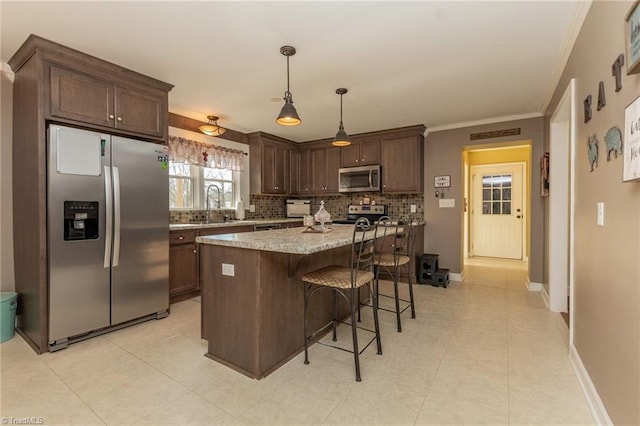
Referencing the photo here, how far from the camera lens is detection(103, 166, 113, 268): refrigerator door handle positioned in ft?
8.73

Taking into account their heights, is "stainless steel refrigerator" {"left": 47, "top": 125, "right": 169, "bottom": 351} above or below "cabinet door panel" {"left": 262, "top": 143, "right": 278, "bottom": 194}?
→ below

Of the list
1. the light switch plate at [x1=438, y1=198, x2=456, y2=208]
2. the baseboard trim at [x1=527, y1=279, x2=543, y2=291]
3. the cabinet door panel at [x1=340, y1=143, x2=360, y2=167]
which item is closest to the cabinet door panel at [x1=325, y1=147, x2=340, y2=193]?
the cabinet door panel at [x1=340, y1=143, x2=360, y2=167]

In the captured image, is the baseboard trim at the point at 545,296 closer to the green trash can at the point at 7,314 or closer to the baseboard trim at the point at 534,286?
the baseboard trim at the point at 534,286

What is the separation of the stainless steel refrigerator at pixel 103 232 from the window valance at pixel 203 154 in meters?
1.08

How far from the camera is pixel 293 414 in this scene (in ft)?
5.49

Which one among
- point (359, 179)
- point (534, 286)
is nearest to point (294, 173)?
point (359, 179)

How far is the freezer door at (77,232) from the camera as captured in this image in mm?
2406

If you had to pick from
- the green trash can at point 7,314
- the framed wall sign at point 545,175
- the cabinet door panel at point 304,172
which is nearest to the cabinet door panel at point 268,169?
the cabinet door panel at point 304,172

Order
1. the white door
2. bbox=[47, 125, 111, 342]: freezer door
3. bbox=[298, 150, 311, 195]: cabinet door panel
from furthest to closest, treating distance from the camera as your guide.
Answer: the white door
bbox=[298, 150, 311, 195]: cabinet door panel
bbox=[47, 125, 111, 342]: freezer door

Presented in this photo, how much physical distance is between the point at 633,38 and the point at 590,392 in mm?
1828

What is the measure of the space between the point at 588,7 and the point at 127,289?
4.11 metres

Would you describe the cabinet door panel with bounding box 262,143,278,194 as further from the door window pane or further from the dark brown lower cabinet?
the door window pane

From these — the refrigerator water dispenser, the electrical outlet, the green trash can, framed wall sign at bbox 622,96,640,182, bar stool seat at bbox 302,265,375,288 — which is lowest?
the green trash can

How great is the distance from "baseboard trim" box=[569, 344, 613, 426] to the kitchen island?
1.56 metres
